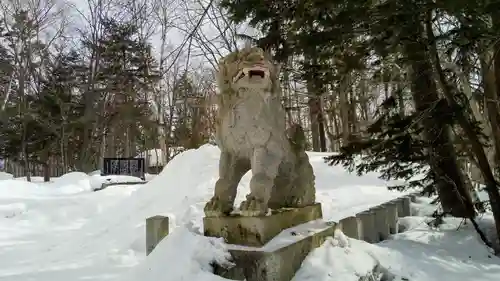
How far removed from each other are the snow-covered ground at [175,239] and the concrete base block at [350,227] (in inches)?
11.0

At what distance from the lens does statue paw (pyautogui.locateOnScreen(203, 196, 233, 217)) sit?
3586 mm

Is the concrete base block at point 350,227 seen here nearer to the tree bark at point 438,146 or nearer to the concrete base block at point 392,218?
the concrete base block at point 392,218

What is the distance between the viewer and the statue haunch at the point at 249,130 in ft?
11.5

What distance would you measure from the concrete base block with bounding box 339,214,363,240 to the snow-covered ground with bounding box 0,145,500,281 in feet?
0.92

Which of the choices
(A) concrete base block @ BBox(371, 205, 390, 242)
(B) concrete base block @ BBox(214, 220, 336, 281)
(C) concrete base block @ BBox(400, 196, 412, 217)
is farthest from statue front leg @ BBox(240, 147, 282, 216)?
(C) concrete base block @ BBox(400, 196, 412, 217)

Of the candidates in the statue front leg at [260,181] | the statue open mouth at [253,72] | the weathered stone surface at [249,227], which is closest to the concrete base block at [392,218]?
the weathered stone surface at [249,227]

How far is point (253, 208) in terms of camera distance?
3398mm

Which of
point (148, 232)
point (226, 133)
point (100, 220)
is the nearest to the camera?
point (226, 133)

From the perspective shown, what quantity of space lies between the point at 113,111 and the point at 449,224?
64.4 feet

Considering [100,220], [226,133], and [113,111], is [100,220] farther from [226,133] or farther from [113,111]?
[113,111]

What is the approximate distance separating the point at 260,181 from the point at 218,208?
0.44 meters

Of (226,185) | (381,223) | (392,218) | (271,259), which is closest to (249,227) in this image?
(271,259)

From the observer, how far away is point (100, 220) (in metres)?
8.38

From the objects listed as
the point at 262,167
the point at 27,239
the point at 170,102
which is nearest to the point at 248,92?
the point at 262,167
